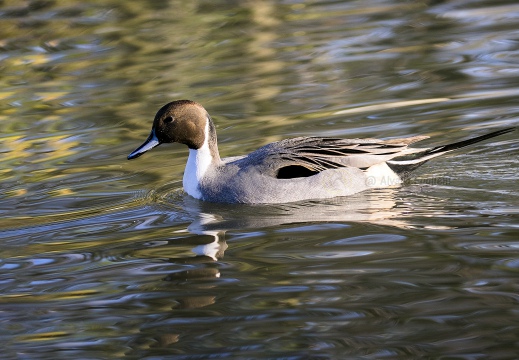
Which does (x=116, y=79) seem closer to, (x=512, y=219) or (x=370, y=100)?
(x=370, y=100)

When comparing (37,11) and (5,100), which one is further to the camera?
(37,11)

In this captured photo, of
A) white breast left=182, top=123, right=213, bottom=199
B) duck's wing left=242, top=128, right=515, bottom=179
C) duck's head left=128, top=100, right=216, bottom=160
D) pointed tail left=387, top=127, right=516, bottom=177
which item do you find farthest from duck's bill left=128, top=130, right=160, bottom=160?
pointed tail left=387, top=127, right=516, bottom=177

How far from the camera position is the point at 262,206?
727 cm

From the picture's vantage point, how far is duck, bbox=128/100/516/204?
730 centimetres

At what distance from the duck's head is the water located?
419mm

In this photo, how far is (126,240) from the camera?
6672 millimetres

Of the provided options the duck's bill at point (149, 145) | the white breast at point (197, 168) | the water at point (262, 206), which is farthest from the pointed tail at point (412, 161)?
the duck's bill at point (149, 145)

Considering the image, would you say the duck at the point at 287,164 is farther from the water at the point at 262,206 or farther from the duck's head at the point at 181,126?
the water at the point at 262,206

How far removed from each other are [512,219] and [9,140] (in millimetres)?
5327

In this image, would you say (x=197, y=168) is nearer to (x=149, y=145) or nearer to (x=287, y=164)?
(x=149, y=145)

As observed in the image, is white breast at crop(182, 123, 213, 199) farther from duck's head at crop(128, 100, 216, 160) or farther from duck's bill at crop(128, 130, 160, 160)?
duck's bill at crop(128, 130, 160, 160)

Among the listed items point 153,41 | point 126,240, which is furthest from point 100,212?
point 153,41

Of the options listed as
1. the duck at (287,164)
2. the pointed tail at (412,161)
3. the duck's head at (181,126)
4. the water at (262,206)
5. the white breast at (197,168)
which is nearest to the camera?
the water at (262,206)

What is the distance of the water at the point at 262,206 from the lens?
4.96 meters
